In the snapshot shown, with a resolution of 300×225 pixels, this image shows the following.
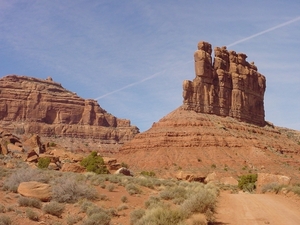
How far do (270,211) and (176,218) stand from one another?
20.8 feet

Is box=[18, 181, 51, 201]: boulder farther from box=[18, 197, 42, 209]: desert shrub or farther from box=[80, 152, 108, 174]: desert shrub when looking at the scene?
box=[80, 152, 108, 174]: desert shrub

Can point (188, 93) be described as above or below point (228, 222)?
above

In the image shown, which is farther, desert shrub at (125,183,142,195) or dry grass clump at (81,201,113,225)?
desert shrub at (125,183,142,195)

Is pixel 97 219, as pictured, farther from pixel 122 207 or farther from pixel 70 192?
pixel 70 192

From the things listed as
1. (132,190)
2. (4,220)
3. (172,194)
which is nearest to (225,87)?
(132,190)

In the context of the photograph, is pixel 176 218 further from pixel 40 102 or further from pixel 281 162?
pixel 40 102

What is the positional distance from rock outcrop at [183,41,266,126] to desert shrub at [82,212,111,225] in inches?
3000

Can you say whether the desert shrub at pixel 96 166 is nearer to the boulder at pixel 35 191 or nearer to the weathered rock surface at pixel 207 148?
the boulder at pixel 35 191

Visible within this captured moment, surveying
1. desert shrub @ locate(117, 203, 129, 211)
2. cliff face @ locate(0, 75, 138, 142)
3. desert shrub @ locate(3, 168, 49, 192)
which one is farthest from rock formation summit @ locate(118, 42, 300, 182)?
cliff face @ locate(0, 75, 138, 142)

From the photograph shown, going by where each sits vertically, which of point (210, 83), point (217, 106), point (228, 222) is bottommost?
point (228, 222)

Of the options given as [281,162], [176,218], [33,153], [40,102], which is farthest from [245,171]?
[40,102]

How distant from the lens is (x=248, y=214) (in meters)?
14.9

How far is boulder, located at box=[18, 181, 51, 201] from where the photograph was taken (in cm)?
1501

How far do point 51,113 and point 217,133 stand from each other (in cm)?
7440
